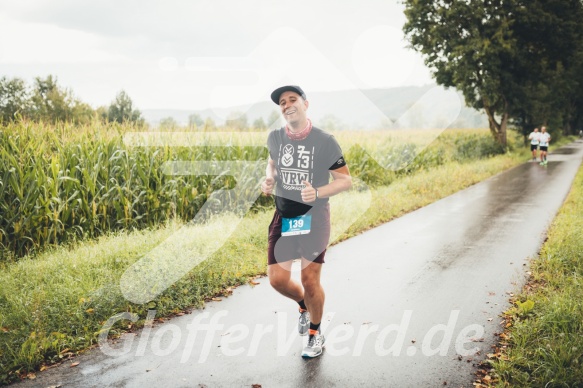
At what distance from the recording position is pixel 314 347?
3596 mm

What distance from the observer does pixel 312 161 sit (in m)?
3.39

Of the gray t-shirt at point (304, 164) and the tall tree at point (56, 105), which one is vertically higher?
the tall tree at point (56, 105)

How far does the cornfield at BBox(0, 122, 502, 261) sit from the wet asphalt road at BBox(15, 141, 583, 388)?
3233 millimetres

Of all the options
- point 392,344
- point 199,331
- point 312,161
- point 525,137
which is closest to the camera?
point 312,161

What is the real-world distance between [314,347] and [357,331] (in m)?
0.59

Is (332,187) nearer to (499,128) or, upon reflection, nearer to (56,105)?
(499,128)

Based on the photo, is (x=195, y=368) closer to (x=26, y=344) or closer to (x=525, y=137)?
(x=26, y=344)

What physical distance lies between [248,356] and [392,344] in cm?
125

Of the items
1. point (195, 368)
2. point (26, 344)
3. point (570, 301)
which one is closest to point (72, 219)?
point (26, 344)

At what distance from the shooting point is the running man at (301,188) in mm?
3389

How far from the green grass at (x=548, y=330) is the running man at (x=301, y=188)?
5.09 feet

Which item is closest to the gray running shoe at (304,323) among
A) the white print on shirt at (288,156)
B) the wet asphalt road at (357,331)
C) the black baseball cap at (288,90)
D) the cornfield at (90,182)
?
the wet asphalt road at (357,331)

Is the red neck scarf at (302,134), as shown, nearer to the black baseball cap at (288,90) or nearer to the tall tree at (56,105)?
the black baseball cap at (288,90)

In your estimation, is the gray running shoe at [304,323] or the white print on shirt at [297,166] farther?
the gray running shoe at [304,323]
